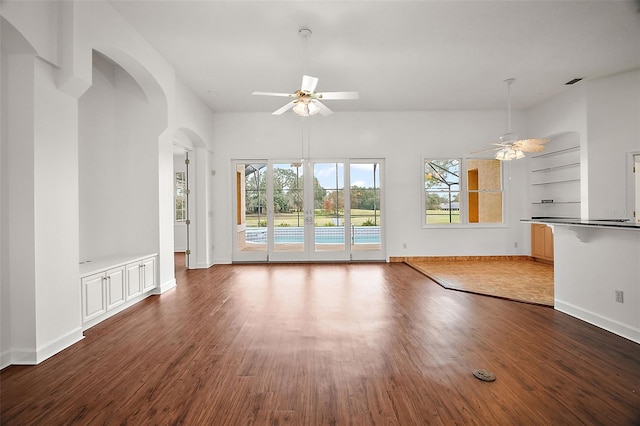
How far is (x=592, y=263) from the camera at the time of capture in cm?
304

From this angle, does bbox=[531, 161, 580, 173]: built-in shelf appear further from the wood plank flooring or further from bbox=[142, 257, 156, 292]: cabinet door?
bbox=[142, 257, 156, 292]: cabinet door

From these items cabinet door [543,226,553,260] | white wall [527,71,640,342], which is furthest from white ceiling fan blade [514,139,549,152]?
cabinet door [543,226,553,260]

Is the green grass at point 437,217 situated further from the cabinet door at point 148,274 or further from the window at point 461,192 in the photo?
the cabinet door at point 148,274

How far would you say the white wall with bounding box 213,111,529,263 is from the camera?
21.9ft

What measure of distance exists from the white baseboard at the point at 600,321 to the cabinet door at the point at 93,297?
488 centimetres

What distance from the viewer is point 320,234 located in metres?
6.73

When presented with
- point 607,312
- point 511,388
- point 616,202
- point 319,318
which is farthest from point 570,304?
point 616,202

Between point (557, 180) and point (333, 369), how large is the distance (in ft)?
21.6

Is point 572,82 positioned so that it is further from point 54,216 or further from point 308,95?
point 54,216

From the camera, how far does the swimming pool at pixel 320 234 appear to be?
6719 millimetres

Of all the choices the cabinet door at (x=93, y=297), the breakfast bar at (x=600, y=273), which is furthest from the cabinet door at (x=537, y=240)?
the cabinet door at (x=93, y=297)

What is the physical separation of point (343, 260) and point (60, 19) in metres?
5.59

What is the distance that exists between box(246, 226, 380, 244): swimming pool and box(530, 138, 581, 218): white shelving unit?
3528 millimetres

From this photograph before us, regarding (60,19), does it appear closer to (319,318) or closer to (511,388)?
(319,318)
